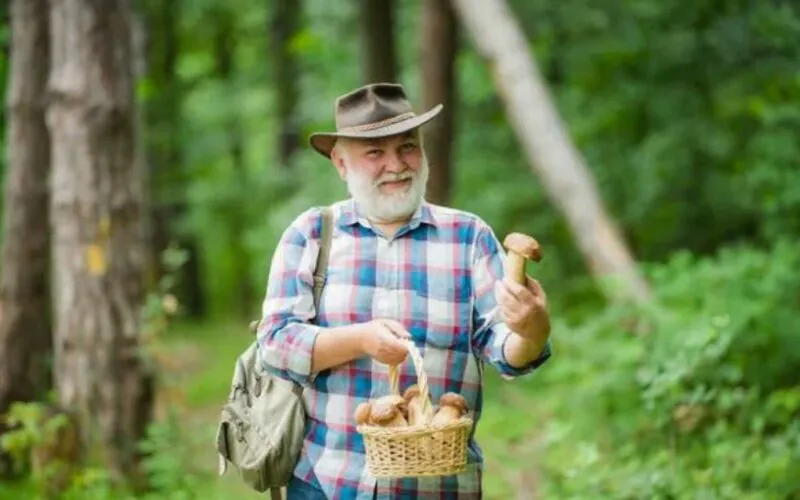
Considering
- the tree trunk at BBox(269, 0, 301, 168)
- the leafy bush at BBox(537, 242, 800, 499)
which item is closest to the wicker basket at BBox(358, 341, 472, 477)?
the leafy bush at BBox(537, 242, 800, 499)

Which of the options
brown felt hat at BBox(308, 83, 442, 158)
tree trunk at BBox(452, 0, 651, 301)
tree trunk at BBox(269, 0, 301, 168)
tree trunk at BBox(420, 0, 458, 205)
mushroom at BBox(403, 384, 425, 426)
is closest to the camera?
mushroom at BBox(403, 384, 425, 426)

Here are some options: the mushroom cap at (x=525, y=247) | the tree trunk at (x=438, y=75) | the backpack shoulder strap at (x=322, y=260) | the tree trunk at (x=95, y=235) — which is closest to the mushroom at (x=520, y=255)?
A: the mushroom cap at (x=525, y=247)

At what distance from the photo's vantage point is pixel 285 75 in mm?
22828

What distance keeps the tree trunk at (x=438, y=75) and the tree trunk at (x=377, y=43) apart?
3.24 ft

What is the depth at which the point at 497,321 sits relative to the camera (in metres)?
3.52


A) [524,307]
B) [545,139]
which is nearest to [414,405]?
[524,307]

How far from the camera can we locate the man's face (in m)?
3.54

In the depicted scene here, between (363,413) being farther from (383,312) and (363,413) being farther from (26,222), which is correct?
(26,222)

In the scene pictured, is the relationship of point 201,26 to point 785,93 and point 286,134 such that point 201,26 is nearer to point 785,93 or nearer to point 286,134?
point 286,134

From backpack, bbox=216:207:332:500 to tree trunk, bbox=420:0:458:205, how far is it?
24.4 feet

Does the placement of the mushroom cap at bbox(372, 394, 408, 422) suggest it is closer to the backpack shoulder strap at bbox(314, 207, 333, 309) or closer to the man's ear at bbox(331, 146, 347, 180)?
the backpack shoulder strap at bbox(314, 207, 333, 309)

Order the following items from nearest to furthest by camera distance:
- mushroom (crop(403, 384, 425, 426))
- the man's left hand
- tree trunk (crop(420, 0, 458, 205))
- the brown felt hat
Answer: the man's left hand → mushroom (crop(403, 384, 425, 426)) → the brown felt hat → tree trunk (crop(420, 0, 458, 205))

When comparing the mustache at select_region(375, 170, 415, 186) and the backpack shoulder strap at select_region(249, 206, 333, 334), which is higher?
the mustache at select_region(375, 170, 415, 186)

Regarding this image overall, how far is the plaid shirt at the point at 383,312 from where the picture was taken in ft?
11.6
